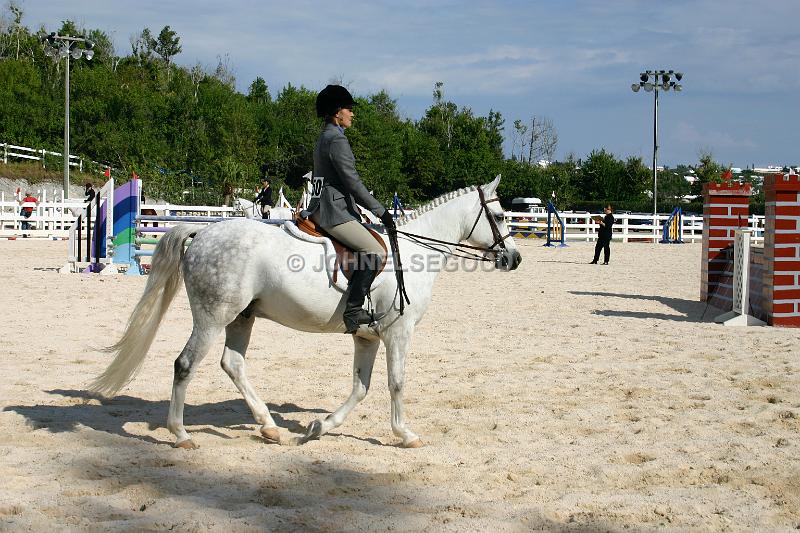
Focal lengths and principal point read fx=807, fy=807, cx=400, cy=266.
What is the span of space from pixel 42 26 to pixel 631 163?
53.4 metres

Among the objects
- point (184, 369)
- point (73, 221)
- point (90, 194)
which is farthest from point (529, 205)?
point (184, 369)

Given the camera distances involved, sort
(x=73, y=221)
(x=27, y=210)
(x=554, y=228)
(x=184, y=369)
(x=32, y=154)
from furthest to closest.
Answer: (x=32, y=154)
(x=554, y=228)
(x=73, y=221)
(x=27, y=210)
(x=184, y=369)

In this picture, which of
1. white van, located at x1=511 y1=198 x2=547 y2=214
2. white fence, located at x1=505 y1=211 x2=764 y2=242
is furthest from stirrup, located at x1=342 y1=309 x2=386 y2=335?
white van, located at x1=511 y1=198 x2=547 y2=214

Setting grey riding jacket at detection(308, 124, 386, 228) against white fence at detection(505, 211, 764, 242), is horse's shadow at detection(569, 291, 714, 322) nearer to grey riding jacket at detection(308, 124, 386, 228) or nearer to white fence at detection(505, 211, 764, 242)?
grey riding jacket at detection(308, 124, 386, 228)

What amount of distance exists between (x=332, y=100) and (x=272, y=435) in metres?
2.50

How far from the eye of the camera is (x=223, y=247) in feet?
19.3

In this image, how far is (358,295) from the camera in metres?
5.86

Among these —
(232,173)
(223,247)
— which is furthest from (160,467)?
(232,173)

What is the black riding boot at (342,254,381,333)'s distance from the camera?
19.2 feet

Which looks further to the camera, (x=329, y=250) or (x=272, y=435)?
(x=329, y=250)

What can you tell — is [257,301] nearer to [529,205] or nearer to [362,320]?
[362,320]

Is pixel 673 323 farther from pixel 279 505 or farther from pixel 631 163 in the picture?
pixel 631 163

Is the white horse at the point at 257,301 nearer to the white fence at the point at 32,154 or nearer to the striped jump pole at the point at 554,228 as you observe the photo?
the striped jump pole at the point at 554,228

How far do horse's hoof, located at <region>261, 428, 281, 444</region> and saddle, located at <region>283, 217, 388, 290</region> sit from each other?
115cm
